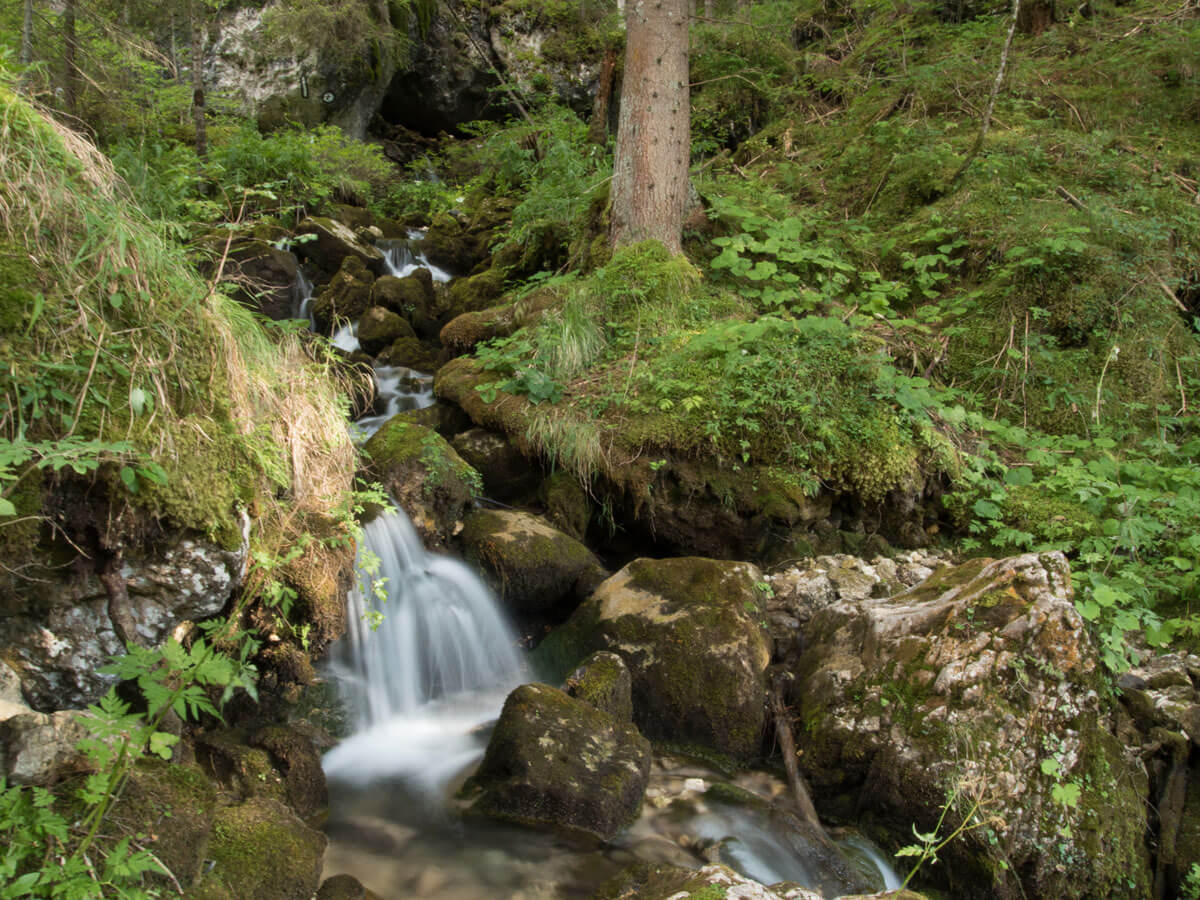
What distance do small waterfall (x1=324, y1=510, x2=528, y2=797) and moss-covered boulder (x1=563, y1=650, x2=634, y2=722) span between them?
71 centimetres

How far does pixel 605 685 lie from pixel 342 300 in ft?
20.8

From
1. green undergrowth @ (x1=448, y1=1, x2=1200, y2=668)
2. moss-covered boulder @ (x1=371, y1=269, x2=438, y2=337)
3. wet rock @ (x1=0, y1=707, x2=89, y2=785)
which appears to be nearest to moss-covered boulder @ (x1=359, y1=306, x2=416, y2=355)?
moss-covered boulder @ (x1=371, y1=269, x2=438, y2=337)

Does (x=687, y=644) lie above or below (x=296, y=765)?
above

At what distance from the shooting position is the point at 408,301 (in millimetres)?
8844

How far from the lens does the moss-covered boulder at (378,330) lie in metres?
8.24

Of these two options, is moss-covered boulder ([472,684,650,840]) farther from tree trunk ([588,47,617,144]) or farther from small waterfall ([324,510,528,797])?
tree trunk ([588,47,617,144])

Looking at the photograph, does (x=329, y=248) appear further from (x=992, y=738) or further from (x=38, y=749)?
(x=992, y=738)

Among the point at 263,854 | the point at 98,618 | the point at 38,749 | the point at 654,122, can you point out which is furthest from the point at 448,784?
the point at 654,122

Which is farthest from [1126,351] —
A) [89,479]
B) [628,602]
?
[89,479]

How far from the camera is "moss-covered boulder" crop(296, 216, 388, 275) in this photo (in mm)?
9539

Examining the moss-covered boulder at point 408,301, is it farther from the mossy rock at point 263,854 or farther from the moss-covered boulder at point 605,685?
the mossy rock at point 263,854

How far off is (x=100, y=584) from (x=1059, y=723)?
164 inches

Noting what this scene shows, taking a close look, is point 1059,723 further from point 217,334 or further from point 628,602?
point 217,334

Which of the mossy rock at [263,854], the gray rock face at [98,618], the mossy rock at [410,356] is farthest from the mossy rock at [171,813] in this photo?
the mossy rock at [410,356]
